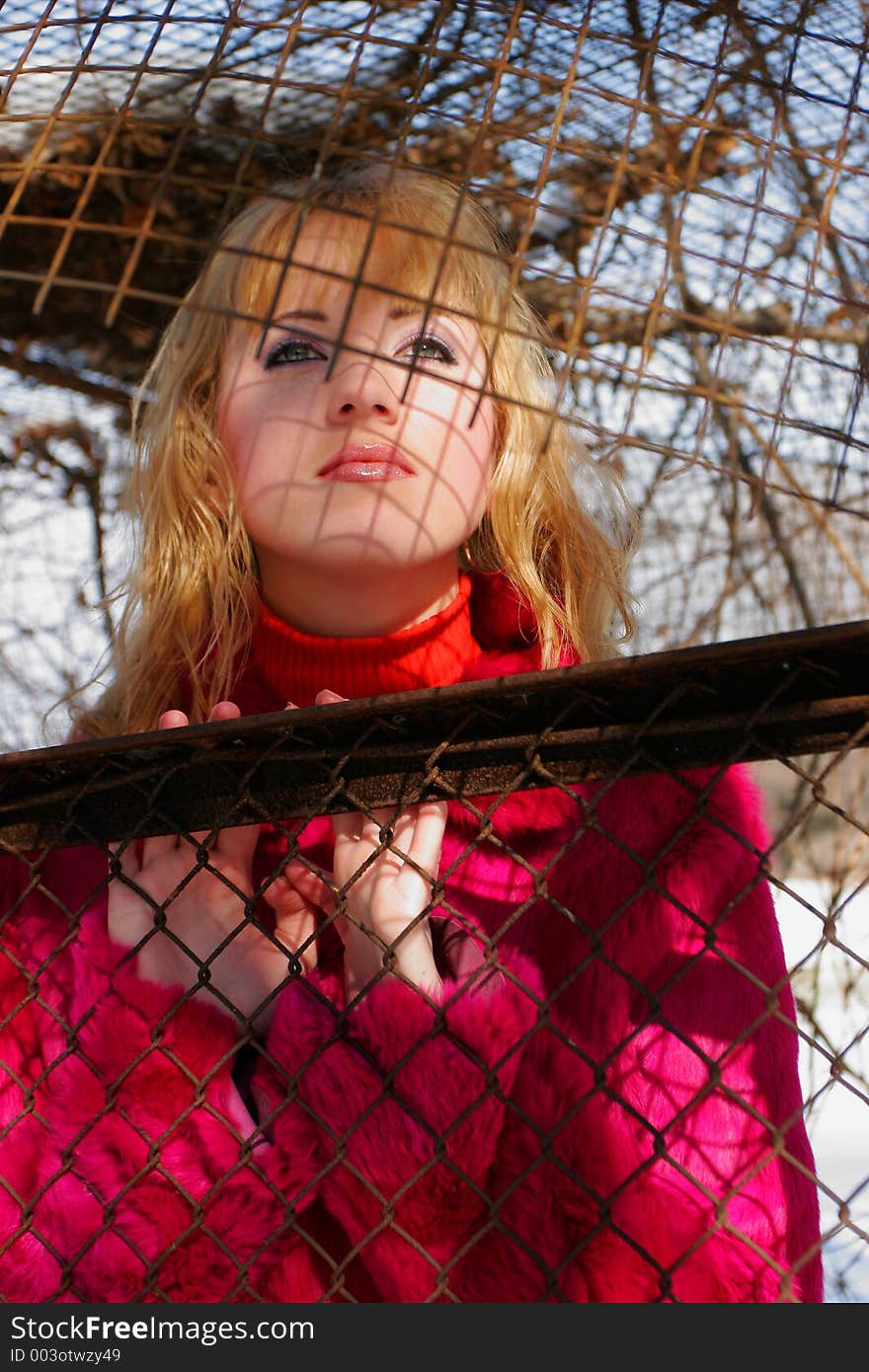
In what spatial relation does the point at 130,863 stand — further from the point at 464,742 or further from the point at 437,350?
the point at 437,350

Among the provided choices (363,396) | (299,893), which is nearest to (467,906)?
(299,893)

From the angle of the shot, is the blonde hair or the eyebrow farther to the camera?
the blonde hair

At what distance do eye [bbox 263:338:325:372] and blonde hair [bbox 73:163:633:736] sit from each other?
9 centimetres

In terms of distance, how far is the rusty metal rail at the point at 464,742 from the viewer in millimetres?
778

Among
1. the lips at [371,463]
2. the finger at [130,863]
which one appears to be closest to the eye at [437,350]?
the lips at [371,463]

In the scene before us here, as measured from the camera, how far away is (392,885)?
0.99m

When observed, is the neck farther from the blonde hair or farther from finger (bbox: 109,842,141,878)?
finger (bbox: 109,842,141,878)

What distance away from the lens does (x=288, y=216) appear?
1349 millimetres

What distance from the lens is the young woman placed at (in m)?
0.92

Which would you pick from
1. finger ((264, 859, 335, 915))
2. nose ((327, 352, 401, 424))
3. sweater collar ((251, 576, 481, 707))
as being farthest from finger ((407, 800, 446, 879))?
nose ((327, 352, 401, 424))

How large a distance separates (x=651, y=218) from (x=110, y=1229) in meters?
1.38

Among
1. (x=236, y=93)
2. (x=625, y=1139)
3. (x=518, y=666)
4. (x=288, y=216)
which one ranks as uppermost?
(x=236, y=93)

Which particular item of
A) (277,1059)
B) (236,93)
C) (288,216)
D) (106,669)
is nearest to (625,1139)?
(277,1059)

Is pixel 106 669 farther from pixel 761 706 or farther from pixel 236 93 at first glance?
pixel 761 706
